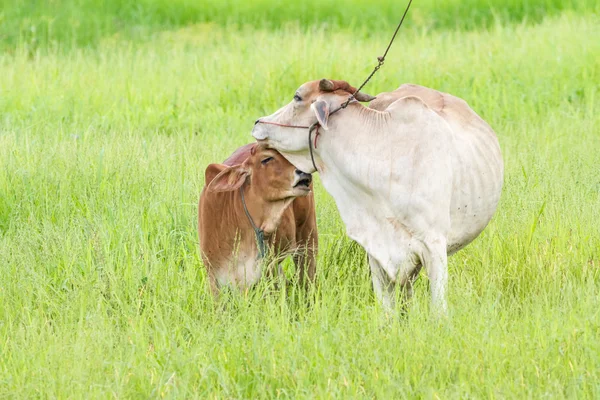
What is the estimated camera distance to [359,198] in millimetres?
4180

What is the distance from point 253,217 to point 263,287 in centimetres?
34

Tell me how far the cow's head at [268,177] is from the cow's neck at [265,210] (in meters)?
0.02

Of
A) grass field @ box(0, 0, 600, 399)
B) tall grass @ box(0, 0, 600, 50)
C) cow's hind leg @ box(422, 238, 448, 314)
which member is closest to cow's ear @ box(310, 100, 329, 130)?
cow's hind leg @ box(422, 238, 448, 314)

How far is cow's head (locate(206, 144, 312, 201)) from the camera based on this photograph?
14.3 feet

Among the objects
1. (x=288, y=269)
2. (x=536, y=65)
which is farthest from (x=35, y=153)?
(x=536, y=65)

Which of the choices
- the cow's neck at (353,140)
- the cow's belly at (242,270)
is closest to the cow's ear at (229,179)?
the cow's belly at (242,270)

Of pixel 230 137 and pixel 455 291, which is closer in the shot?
pixel 455 291

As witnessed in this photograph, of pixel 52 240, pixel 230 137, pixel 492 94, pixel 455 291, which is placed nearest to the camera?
pixel 455 291

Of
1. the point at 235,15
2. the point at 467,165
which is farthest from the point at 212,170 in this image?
the point at 235,15

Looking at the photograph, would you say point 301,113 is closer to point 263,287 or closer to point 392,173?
point 392,173

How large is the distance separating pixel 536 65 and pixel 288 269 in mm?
4783

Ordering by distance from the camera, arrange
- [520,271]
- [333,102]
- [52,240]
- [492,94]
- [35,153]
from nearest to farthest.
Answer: [333,102] < [520,271] < [52,240] < [35,153] < [492,94]

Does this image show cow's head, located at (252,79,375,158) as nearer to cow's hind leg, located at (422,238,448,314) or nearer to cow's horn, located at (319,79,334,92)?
cow's horn, located at (319,79,334,92)

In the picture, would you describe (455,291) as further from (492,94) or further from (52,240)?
(492,94)
